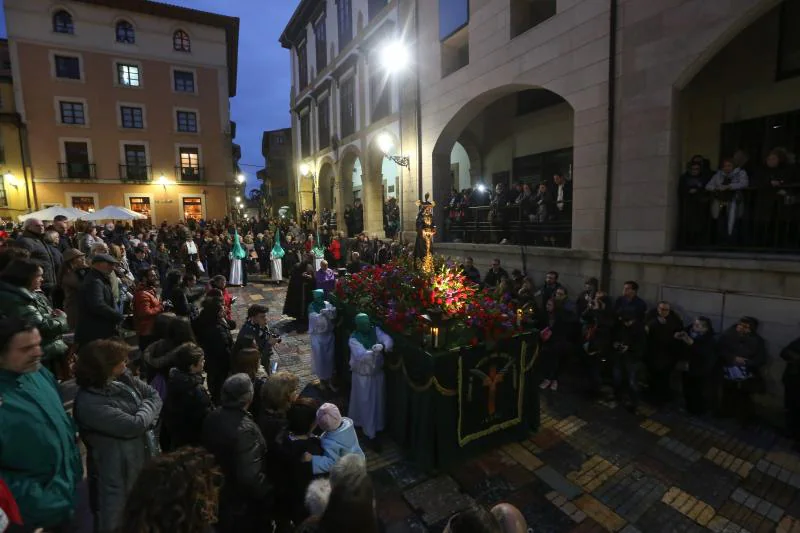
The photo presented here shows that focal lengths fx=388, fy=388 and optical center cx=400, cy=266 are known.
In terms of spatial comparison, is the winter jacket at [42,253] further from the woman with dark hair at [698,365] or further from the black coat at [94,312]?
the woman with dark hair at [698,365]

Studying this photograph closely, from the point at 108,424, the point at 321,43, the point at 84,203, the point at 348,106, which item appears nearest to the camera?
the point at 108,424

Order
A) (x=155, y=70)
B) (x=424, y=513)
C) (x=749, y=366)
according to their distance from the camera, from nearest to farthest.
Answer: (x=424, y=513) < (x=749, y=366) < (x=155, y=70)

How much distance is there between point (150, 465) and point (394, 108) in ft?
51.2

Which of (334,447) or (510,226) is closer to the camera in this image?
(334,447)

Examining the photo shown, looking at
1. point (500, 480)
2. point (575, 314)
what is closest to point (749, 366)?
point (575, 314)

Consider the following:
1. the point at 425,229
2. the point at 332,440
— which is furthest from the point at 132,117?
the point at 332,440

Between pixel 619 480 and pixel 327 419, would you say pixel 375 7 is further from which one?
pixel 619 480

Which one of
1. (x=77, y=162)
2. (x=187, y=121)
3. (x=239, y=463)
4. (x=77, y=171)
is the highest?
(x=187, y=121)

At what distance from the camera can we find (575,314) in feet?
22.7

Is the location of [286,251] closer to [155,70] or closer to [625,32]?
[625,32]

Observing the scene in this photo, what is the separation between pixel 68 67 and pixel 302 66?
16.5m

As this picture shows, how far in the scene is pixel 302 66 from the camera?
2547 centimetres

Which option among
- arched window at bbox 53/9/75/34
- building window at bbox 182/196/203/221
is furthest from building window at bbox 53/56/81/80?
building window at bbox 182/196/203/221

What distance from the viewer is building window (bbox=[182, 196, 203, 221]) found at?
99.0 feet
